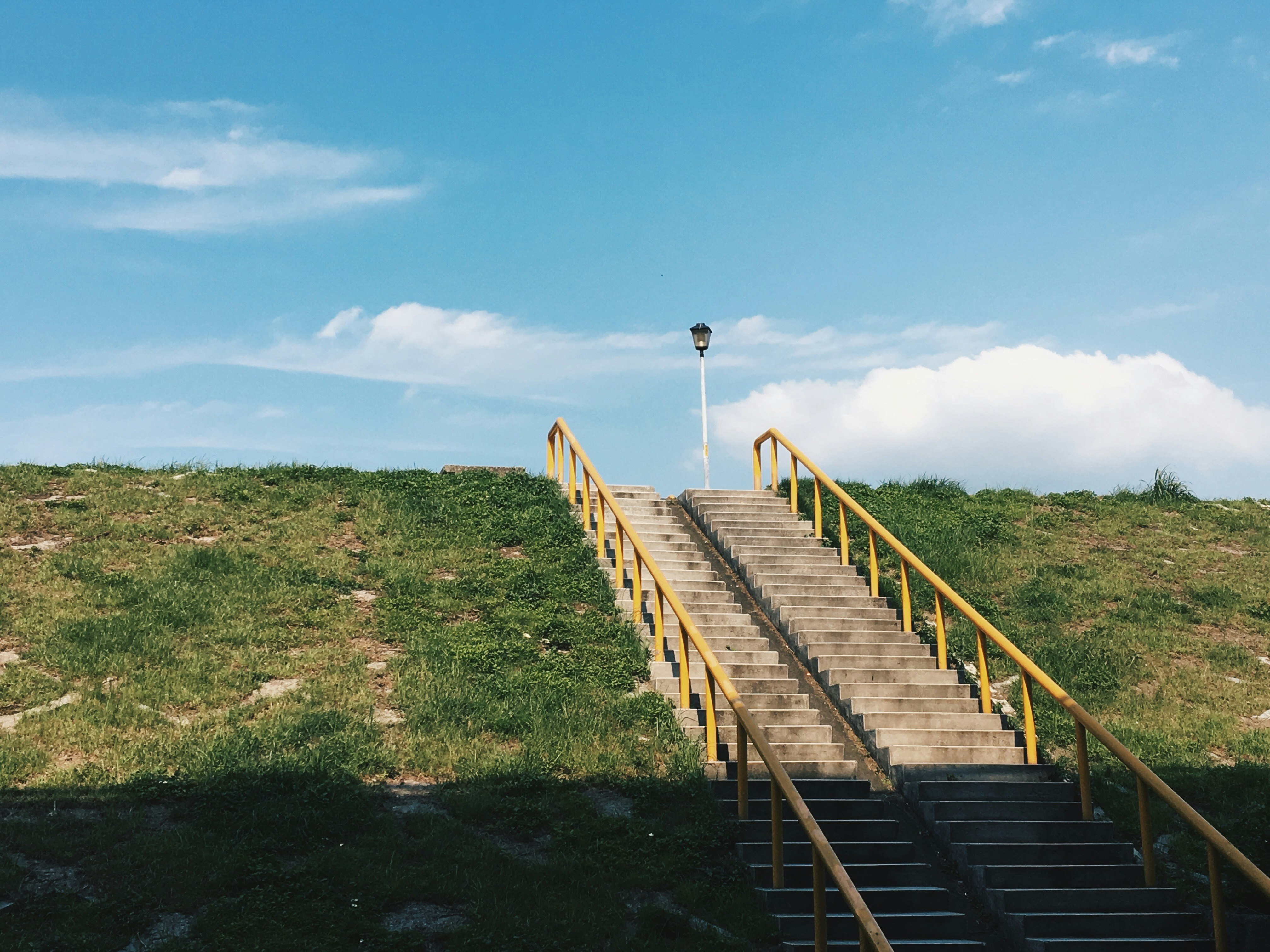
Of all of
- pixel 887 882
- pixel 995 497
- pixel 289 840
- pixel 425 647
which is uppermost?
pixel 995 497

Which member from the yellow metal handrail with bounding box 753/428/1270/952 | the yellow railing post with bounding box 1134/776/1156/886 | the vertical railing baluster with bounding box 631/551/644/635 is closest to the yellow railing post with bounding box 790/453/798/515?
the yellow metal handrail with bounding box 753/428/1270/952

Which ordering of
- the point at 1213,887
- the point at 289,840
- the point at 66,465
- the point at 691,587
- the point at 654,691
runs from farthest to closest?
the point at 66,465 → the point at 691,587 → the point at 654,691 → the point at 289,840 → the point at 1213,887

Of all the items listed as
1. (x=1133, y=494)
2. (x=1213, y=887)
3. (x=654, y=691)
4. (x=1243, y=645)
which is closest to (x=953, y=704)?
(x=654, y=691)

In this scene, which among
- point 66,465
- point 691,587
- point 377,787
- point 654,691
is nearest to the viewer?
point 377,787

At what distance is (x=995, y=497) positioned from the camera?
20109 mm

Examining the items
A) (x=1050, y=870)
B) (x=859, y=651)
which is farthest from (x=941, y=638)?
(x=1050, y=870)

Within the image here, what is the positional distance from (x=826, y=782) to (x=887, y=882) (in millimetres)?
1301

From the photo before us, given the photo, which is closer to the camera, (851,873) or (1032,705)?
(851,873)

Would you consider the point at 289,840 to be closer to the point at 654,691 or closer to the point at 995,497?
the point at 654,691

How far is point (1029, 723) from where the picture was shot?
447 inches

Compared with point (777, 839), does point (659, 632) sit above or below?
above

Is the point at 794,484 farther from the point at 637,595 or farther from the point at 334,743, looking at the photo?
the point at 334,743

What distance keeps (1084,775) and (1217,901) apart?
211cm

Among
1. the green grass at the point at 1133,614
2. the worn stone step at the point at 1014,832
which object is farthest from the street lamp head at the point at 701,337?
the worn stone step at the point at 1014,832
